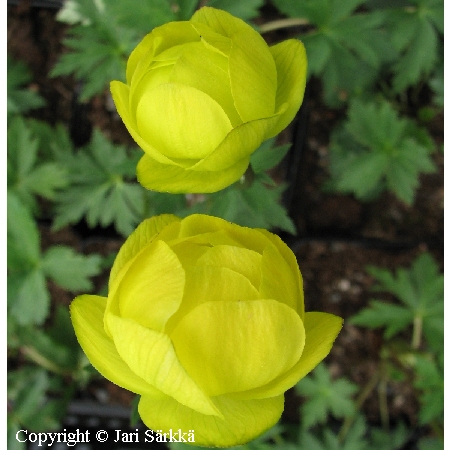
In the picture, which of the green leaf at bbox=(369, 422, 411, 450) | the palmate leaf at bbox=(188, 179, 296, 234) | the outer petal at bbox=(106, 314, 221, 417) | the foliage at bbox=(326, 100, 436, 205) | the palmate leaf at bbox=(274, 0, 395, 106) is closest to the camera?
the outer petal at bbox=(106, 314, 221, 417)

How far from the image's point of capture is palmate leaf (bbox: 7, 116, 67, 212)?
1.04 m

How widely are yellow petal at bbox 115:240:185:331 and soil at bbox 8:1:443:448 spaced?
29.4 inches

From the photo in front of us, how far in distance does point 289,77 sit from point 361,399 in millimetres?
848

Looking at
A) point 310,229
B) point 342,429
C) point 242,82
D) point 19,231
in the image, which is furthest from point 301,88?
point 342,429

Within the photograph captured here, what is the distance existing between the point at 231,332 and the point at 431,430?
3.22 feet

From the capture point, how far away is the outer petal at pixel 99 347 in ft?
1.65

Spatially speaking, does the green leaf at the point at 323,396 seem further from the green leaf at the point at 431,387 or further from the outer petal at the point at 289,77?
the outer petal at the point at 289,77

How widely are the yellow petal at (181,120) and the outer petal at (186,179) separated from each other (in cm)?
3

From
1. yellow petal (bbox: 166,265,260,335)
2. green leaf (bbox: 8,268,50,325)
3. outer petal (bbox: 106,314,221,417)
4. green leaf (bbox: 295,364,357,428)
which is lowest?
green leaf (bbox: 295,364,357,428)

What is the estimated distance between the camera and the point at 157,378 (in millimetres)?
454

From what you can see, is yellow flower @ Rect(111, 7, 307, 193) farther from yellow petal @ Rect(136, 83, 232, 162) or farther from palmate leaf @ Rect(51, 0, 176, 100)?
palmate leaf @ Rect(51, 0, 176, 100)

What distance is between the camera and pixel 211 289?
18.2 inches

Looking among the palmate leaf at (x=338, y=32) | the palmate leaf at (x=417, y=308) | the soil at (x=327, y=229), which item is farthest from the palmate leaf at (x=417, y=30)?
the palmate leaf at (x=417, y=308)

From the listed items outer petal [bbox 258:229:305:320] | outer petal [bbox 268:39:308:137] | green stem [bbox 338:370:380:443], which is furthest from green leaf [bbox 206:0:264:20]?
green stem [bbox 338:370:380:443]
